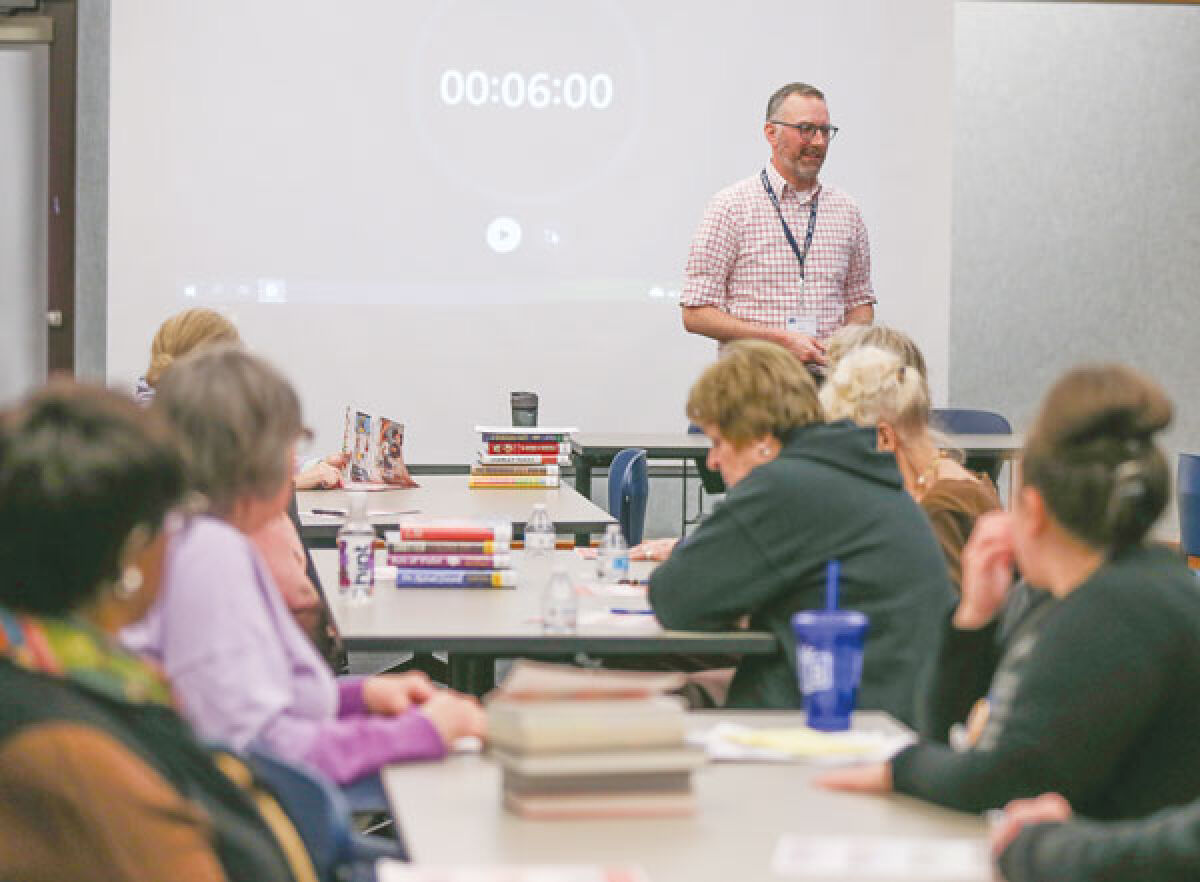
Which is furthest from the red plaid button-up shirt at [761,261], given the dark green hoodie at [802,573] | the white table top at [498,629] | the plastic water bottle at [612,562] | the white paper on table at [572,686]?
the white paper on table at [572,686]

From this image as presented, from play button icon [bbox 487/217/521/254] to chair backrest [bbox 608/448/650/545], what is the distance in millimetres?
2353

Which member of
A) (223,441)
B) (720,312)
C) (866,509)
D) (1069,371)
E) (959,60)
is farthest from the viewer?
(959,60)

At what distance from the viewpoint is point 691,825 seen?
170 centimetres

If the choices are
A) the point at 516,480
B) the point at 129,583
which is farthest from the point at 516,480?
the point at 129,583

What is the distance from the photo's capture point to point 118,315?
23.1ft

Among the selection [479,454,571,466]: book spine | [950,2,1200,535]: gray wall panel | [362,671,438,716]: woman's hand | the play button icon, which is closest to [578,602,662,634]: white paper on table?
[362,671,438,716]: woman's hand

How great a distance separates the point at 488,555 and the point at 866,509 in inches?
34.2

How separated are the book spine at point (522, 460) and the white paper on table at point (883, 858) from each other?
3.70 metres

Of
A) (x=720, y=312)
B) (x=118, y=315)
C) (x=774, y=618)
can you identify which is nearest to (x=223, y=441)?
(x=774, y=618)

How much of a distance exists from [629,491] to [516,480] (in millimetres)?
477

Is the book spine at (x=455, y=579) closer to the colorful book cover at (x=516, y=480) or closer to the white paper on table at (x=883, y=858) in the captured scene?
the white paper on table at (x=883, y=858)

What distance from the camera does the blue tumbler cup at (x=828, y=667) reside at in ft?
6.95

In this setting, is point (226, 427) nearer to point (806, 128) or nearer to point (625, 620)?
point (625, 620)

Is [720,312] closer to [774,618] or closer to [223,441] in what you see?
[774,618]
